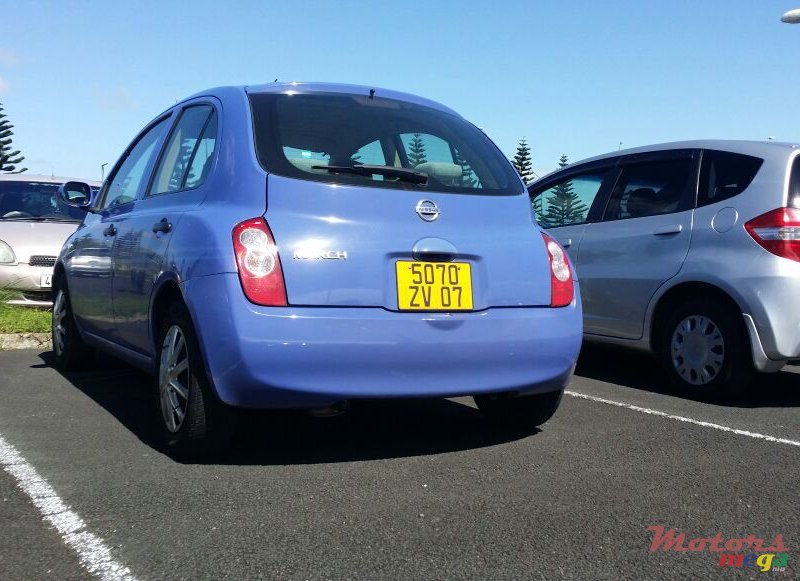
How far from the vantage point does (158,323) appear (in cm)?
393

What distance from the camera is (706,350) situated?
531 centimetres

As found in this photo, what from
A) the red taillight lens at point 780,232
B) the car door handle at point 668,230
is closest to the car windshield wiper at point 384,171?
the red taillight lens at point 780,232

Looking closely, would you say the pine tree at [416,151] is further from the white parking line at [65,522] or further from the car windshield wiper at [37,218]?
the car windshield wiper at [37,218]

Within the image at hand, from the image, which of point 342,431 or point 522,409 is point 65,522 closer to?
point 342,431

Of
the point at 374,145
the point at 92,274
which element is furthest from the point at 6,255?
the point at 374,145

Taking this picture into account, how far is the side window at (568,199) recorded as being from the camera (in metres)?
6.52

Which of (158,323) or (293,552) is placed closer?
(293,552)

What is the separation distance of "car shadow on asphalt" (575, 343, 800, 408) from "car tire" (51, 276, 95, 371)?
3472mm

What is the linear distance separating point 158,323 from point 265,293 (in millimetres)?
930

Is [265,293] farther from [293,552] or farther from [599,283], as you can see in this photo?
[599,283]

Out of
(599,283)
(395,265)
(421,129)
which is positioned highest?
(421,129)

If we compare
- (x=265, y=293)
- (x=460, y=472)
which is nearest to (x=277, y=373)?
(x=265, y=293)

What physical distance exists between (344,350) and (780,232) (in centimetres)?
294

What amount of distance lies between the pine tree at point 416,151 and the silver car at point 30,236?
15.2 ft
